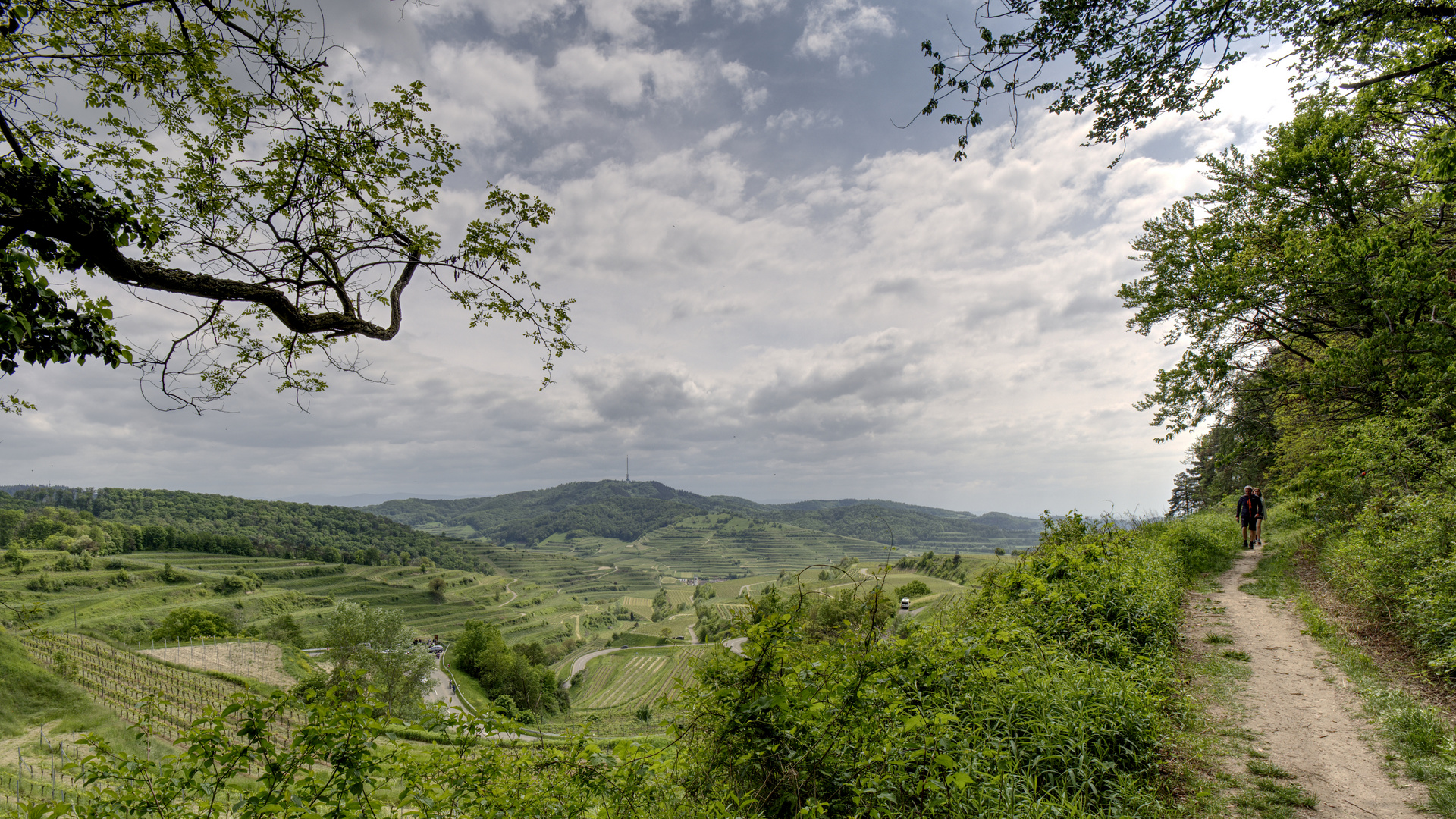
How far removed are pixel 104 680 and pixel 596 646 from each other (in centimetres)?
8765

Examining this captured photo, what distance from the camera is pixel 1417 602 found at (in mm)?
6254

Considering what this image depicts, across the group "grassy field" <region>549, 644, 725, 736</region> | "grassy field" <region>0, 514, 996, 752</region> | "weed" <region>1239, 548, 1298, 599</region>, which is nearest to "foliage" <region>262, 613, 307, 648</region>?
"grassy field" <region>0, 514, 996, 752</region>

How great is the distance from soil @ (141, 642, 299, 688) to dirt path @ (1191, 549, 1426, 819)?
197 ft

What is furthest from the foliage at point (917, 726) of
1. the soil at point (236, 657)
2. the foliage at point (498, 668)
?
the foliage at point (498, 668)

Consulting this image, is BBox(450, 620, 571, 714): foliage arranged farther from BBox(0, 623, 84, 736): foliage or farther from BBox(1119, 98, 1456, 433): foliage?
BBox(1119, 98, 1456, 433): foliage

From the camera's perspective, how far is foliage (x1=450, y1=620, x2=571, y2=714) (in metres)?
59.0

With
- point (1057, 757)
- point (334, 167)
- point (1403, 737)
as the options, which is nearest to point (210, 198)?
point (334, 167)

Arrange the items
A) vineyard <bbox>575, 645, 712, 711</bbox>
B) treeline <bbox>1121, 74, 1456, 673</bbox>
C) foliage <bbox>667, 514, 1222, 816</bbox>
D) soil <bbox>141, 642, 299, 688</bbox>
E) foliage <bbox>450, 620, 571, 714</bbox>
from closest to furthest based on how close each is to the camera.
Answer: foliage <bbox>667, 514, 1222, 816</bbox>
treeline <bbox>1121, 74, 1456, 673</bbox>
soil <bbox>141, 642, 299, 688</bbox>
foliage <bbox>450, 620, 571, 714</bbox>
vineyard <bbox>575, 645, 712, 711</bbox>

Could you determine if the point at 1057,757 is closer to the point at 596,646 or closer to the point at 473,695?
the point at 473,695

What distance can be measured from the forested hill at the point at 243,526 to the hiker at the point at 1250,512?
577 feet

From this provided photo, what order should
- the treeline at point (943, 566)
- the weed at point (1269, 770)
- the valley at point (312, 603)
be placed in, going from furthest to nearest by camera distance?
the treeline at point (943, 566)
the valley at point (312, 603)
the weed at point (1269, 770)

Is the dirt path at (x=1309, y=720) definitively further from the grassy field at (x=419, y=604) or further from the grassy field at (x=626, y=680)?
the grassy field at (x=626, y=680)

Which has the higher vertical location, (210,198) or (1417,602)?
(210,198)

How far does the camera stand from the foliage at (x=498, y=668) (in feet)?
194
